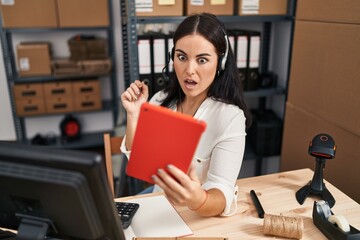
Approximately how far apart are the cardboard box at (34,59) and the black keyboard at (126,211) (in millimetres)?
2026

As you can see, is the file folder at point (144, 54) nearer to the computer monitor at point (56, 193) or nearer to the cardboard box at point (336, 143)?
the cardboard box at point (336, 143)

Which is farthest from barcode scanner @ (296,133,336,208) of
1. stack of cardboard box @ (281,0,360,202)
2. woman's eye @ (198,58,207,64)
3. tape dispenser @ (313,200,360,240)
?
woman's eye @ (198,58,207,64)

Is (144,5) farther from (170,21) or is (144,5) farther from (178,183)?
(178,183)

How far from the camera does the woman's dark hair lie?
3.88ft

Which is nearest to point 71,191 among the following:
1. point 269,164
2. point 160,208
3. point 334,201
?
point 160,208

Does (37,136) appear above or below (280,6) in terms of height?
below

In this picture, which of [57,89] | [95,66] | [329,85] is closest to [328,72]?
[329,85]

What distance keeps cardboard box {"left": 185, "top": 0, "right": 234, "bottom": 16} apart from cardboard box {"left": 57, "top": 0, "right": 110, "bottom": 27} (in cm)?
102

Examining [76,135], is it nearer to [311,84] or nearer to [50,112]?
[50,112]

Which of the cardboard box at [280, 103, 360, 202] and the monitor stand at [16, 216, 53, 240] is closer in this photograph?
the monitor stand at [16, 216, 53, 240]

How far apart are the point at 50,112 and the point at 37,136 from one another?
37cm

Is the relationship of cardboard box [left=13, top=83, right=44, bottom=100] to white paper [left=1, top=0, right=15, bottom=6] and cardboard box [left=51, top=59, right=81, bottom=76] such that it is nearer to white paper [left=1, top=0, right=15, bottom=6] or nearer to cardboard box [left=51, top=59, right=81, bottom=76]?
cardboard box [left=51, top=59, right=81, bottom=76]

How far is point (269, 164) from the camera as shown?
2730 millimetres

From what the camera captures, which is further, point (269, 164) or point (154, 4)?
point (269, 164)
